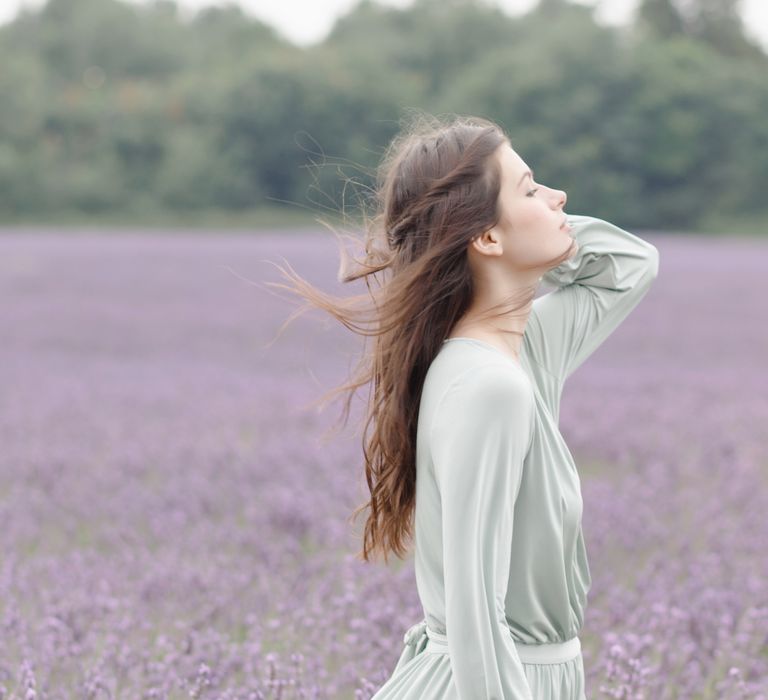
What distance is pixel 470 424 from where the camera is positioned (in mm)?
1560

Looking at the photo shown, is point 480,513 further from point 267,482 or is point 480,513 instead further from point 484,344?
point 267,482

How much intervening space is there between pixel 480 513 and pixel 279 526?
3021 mm

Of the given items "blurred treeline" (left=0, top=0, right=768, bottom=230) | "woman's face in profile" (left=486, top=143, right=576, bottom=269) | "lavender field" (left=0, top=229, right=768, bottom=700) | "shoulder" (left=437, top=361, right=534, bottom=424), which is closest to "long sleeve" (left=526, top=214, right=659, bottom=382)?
"woman's face in profile" (left=486, top=143, right=576, bottom=269)

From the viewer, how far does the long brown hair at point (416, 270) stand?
1766mm

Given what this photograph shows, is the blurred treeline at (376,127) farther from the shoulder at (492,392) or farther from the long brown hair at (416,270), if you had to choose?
the shoulder at (492,392)

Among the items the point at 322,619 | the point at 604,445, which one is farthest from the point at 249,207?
the point at 322,619

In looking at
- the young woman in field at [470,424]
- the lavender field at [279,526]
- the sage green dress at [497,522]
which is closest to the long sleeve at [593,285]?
the sage green dress at [497,522]

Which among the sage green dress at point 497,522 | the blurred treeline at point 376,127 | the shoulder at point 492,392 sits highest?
the shoulder at point 492,392

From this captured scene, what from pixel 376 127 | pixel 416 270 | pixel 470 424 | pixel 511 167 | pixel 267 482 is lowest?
pixel 376 127

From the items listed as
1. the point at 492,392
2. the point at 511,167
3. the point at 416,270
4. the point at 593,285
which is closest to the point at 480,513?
the point at 492,392

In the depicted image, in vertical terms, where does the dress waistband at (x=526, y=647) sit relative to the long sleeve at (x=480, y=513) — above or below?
below

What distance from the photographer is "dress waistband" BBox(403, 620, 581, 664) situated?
173 centimetres

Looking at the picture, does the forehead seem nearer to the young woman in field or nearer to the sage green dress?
the young woman in field

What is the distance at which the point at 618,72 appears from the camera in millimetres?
46406
